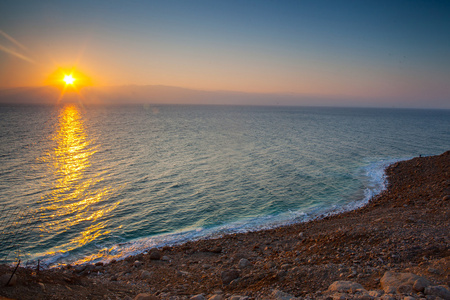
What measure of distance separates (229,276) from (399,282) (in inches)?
248

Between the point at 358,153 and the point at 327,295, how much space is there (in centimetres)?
4619

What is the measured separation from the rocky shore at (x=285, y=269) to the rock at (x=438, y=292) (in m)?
0.02

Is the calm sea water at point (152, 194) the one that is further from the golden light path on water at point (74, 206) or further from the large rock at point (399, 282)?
the large rock at point (399, 282)

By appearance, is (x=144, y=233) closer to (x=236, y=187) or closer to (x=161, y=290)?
(x=161, y=290)

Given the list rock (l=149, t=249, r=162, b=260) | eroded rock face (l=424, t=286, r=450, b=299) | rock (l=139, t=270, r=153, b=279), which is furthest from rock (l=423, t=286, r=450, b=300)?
rock (l=149, t=249, r=162, b=260)

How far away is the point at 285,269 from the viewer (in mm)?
10727

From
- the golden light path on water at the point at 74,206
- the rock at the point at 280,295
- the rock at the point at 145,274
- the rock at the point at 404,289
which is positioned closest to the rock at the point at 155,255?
the rock at the point at 145,274

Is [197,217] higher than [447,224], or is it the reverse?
[447,224]

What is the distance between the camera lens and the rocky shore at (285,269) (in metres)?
8.24

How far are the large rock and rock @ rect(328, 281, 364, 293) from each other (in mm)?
799

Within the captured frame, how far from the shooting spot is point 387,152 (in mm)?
49156

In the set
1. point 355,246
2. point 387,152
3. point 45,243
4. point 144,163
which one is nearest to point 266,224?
point 355,246

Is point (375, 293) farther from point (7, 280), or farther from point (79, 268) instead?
point (79, 268)

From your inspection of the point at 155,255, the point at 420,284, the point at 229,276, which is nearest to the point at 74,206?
the point at 155,255
